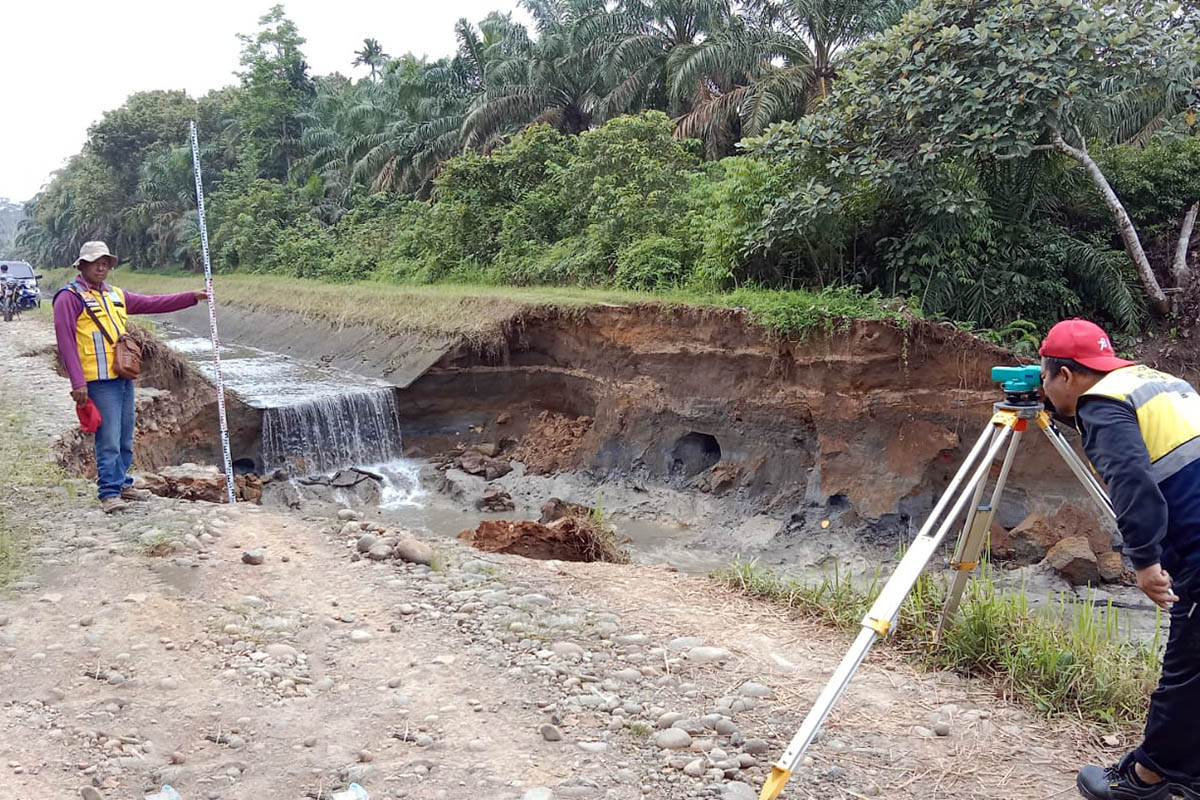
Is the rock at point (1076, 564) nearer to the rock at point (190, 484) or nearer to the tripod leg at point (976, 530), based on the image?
the tripod leg at point (976, 530)

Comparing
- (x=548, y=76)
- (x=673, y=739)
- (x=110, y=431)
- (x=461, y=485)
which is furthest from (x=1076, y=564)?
(x=548, y=76)

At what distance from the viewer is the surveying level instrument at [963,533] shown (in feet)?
8.46

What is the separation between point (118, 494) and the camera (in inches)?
252

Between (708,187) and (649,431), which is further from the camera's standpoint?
(708,187)

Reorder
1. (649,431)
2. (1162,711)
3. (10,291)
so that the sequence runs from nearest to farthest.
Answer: (1162,711) → (649,431) → (10,291)

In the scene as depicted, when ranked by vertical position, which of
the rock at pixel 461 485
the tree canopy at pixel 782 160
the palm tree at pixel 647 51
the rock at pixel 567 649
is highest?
the palm tree at pixel 647 51

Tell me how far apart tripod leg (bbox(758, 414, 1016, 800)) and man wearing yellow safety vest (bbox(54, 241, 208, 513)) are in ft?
17.5

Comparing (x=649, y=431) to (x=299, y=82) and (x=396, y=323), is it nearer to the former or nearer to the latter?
(x=396, y=323)

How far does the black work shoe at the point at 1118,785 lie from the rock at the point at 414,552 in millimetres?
3581

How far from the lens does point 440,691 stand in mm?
3816

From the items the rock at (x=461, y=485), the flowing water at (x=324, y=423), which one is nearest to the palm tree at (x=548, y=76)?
the flowing water at (x=324, y=423)

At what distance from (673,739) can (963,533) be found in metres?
1.50

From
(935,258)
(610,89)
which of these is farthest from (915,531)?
(610,89)

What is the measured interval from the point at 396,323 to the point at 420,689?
1341 centimetres
